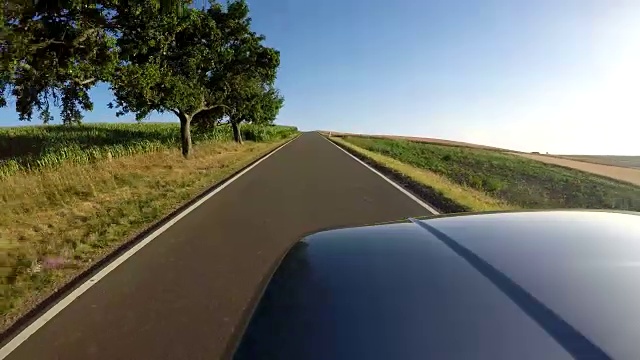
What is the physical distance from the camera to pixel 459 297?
185 cm

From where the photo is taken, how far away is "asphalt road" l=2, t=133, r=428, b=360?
408cm

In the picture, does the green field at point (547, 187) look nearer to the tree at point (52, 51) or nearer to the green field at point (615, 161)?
the tree at point (52, 51)

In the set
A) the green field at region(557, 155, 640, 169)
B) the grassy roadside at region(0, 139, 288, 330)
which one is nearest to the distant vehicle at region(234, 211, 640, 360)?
the grassy roadside at region(0, 139, 288, 330)

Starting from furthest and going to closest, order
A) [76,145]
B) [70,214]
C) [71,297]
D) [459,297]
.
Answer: [76,145] → [70,214] → [71,297] → [459,297]

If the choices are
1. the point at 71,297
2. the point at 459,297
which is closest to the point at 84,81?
the point at 71,297

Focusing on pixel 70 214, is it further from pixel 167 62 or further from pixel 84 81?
pixel 167 62

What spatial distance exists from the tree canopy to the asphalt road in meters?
5.81

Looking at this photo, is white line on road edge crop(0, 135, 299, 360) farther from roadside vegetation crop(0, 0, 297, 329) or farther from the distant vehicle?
the distant vehicle

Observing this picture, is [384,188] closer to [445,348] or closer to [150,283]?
[150,283]

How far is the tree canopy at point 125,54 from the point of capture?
40.4 ft

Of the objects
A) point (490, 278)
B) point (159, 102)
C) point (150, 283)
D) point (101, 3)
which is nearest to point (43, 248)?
point (150, 283)

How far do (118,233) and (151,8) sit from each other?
8.08m

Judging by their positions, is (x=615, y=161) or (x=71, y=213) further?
(x=615, y=161)

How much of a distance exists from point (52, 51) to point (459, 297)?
1449 cm
